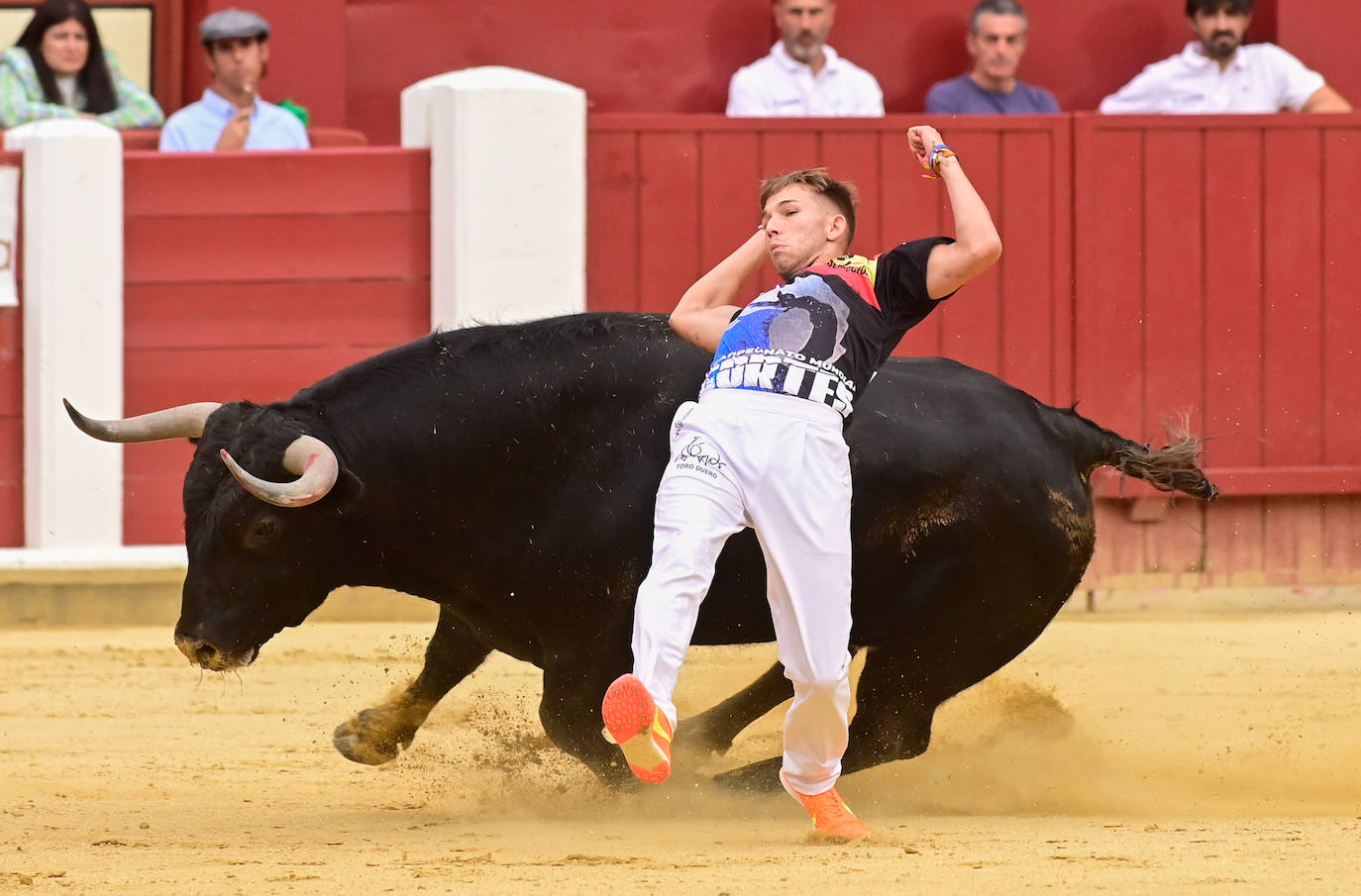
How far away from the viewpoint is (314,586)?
459 cm

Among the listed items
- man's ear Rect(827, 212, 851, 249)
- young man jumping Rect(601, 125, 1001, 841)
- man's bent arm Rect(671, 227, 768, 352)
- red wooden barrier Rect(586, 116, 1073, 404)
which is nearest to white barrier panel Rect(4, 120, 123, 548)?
red wooden barrier Rect(586, 116, 1073, 404)

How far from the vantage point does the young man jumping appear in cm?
399

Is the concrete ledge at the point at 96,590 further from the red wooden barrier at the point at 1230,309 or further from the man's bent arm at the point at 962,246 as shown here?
the man's bent arm at the point at 962,246

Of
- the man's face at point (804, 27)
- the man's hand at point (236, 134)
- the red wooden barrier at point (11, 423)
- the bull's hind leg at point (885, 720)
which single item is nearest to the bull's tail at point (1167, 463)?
the bull's hind leg at point (885, 720)

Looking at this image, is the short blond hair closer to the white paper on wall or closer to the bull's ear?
the bull's ear

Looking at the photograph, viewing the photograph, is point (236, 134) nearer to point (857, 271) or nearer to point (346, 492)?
point (346, 492)

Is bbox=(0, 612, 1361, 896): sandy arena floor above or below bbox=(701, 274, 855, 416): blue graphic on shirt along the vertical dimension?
below

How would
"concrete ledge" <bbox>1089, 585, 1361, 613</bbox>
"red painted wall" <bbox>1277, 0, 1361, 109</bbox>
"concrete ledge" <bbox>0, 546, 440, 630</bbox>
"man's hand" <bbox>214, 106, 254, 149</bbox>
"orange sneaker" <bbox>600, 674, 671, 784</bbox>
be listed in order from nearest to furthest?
1. "orange sneaker" <bbox>600, 674, 671, 784</bbox>
2. "concrete ledge" <bbox>0, 546, 440, 630</bbox>
3. "man's hand" <bbox>214, 106, 254, 149</bbox>
4. "concrete ledge" <bbox>1089, 585, 1361, 613</bbox>
5. "red painted wall" <bbox>1277, 0, 1361, 109</bbox>

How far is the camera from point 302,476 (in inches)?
171

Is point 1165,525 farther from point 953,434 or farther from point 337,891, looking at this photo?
point 337,891

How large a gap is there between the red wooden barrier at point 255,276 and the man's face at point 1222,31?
3.40 metres

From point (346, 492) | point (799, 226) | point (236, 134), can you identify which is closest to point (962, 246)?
point (799, 226)

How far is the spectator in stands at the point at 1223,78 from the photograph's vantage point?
29.2 feet

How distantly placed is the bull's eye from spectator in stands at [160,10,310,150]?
12.8 ft
